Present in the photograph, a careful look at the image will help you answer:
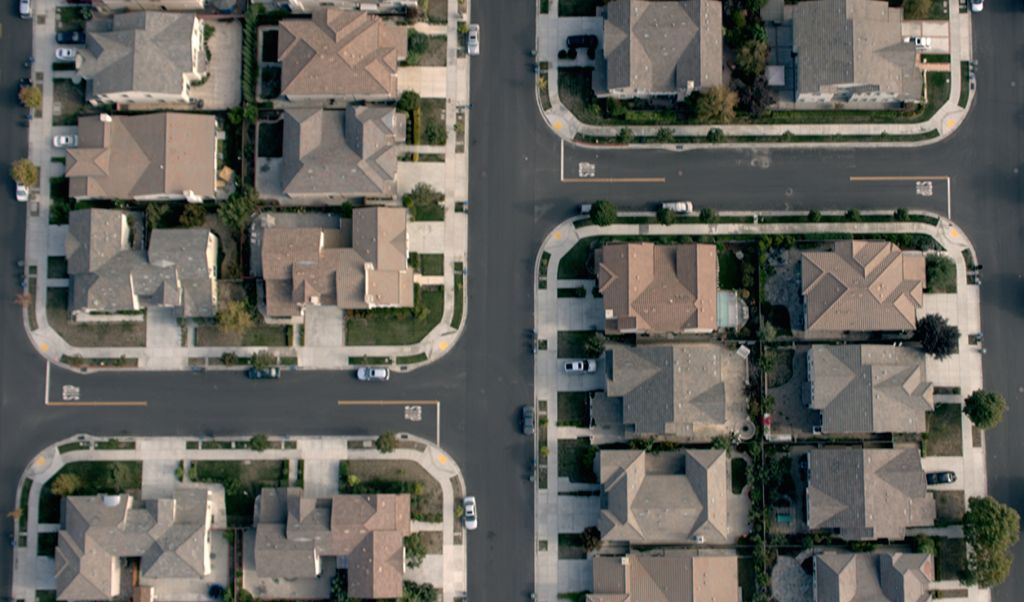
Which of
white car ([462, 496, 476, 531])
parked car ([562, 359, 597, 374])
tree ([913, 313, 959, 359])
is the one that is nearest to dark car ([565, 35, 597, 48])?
parked car ([562, 359, 597, 374])

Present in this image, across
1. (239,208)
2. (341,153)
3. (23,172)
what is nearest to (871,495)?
(341,153)

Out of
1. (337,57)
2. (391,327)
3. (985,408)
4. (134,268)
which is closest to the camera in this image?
(985,408)

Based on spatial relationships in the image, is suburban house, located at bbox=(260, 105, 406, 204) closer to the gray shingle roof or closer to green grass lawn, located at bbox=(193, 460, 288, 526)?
green grass lawn, located at bbox=(193, 460, 288, 526)

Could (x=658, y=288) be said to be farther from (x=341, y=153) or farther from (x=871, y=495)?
(x=341, y=153)

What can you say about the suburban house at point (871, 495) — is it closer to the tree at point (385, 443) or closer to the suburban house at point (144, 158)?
the tree at point (385, 443)

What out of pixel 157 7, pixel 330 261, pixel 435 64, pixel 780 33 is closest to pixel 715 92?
pixel 780 33

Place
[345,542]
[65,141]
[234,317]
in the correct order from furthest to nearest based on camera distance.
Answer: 1. [65,141]
2. [234,317]
3. [345,542]

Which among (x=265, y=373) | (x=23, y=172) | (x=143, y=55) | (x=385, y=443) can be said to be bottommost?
(x=385, y=443)
